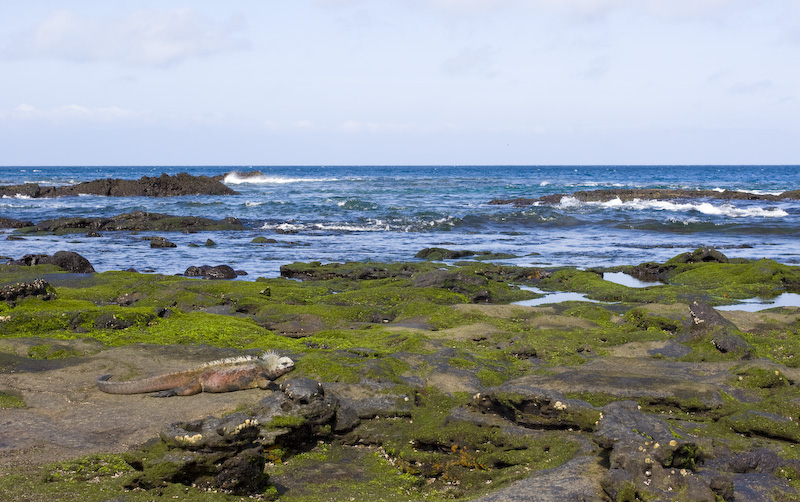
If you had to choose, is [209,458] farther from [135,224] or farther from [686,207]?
[686,207]

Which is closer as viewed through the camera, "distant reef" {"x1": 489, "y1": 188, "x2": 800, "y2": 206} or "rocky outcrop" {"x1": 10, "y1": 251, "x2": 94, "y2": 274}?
"rocky outcrop" {"x1": 10, "y1": 251, "x2": 94, "y2": 274}

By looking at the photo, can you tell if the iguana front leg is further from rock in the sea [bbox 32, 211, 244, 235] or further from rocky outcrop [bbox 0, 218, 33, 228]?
rocky outcrop [bbox 0, 218, 33, 228]

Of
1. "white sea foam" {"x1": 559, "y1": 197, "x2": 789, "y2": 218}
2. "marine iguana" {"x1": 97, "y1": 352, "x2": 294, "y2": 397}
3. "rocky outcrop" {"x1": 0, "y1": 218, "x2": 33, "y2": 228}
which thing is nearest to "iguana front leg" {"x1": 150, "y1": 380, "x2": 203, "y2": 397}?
"marine iguana" {"x1": 97, "y1": 352, "x2": 294, "y2": 397}

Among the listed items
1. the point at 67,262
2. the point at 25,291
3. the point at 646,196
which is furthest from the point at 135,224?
the point at 646,196

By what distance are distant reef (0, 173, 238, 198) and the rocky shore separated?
50.6 m

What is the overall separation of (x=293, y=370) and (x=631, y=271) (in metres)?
13.5

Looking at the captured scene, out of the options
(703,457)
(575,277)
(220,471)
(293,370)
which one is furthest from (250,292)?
(703,457)

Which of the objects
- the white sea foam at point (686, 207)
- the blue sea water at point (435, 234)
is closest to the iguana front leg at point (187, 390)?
the blue sea water at point (435, 234)

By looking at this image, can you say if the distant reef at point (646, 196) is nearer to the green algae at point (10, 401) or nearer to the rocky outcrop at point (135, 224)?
the rocky outcrop at point (135, 224)

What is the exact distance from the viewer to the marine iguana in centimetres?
718

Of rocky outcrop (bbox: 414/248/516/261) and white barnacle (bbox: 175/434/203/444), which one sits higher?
white barnacle (bbox: 175/434/203/444)

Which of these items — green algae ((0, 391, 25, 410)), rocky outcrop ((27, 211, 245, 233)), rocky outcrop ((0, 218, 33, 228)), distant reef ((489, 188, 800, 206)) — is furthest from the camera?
distant reef ((489, 188, 800, 206))

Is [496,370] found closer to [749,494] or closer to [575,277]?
[749,494]

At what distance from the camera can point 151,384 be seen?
720 centimetres
